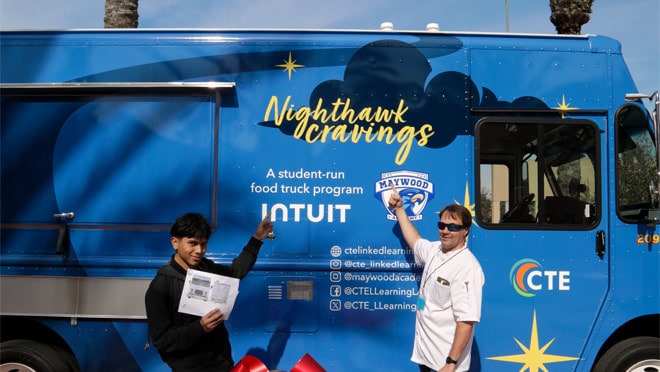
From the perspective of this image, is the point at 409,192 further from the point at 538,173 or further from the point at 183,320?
the point at 183,320

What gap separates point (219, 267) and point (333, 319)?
126cm

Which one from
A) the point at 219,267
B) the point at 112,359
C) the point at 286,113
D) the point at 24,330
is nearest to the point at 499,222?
the point at 286,113

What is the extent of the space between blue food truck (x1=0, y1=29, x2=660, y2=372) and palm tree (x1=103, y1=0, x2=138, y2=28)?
3.40 meters

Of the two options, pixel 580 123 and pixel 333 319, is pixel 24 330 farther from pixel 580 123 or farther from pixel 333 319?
pixel 580 123

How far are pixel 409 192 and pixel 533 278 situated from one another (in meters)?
1.12

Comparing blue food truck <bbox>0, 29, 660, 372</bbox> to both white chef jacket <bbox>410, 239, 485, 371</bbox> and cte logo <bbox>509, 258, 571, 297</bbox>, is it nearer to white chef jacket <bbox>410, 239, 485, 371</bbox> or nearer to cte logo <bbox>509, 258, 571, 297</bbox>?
cte logo <bbox>509, 258, 571, 297</bbox>

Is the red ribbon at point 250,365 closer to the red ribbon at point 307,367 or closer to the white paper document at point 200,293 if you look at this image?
the red ribbon at point 307,367

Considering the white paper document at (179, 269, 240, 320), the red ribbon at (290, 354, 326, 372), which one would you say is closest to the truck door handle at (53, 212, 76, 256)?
the white paper document at (179, 269, 240, 320)

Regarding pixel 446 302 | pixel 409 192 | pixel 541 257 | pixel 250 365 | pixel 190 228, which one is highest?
pixel 409 192

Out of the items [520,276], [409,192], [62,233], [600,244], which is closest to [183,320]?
[62,233]

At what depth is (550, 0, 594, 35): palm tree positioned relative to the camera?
8.47m

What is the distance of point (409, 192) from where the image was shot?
13.4ft

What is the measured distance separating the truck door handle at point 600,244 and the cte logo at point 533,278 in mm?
279

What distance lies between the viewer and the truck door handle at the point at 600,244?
13.2ft
